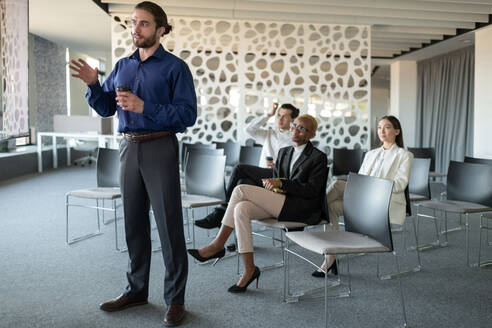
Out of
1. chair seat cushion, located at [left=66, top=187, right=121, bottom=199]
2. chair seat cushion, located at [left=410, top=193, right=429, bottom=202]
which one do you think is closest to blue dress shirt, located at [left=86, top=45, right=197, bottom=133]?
chair seat cushion, located at [left=66, top=187, right=121, bottom=199]

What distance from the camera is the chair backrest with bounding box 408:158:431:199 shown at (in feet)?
14.5

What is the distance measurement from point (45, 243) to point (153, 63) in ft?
8.20

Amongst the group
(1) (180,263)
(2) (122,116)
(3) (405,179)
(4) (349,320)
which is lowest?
(4) (349,320)

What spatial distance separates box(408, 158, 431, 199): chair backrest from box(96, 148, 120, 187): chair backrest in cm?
283

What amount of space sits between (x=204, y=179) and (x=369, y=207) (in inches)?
71.8

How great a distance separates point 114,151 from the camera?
177 inches

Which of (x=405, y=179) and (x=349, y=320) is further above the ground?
(x=405, y=179)

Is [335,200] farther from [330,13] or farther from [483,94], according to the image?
[483,94]

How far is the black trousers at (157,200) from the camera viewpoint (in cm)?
243

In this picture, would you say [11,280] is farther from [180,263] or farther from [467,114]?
[467,114]

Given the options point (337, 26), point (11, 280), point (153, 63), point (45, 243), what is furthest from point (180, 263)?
point (337, 26)

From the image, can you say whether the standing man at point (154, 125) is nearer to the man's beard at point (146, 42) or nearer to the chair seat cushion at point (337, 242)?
the man's beard at point (146, 42)

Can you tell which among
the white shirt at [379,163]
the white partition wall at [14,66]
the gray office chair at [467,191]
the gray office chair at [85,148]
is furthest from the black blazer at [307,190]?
the gray office chair at [85,148]

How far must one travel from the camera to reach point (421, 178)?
449 cm
